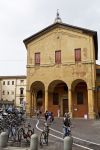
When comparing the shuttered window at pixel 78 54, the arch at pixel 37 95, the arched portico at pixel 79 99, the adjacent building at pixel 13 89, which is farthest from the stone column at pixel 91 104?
the adjacent building at pixel 13 89

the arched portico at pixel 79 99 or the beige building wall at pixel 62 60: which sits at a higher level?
the beige building wall at pixel 62 60

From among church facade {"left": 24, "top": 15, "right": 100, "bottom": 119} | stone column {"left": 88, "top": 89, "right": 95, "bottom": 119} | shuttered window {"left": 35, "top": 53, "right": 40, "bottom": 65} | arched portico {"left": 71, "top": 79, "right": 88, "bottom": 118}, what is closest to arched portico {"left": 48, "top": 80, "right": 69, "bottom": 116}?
church facade {"left": 24, "top": 15, "right": 100, "bottom": 119}

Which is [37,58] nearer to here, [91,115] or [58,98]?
[58,98]

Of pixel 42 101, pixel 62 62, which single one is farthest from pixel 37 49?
pixel 42 101

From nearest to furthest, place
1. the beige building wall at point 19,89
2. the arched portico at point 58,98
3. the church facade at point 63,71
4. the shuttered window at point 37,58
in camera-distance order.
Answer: the church facade at point 63,71
the shuttered window at point 37,58
the arched portico at point 58,98
the beige building wall at point 19,89

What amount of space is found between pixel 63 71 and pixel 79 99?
4.55 meters

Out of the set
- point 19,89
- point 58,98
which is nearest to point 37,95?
point 58,98

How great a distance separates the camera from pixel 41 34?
141ft

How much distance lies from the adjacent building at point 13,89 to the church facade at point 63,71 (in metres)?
51.9

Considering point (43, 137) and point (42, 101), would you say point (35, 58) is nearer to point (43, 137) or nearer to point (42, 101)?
point (42, 101)

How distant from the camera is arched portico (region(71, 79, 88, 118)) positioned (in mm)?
40625

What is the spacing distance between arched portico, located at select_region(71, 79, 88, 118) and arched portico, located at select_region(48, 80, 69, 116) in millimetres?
1641

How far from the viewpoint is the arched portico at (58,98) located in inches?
1667

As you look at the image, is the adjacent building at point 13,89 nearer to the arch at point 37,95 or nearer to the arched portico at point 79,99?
the arch at point 37,95
